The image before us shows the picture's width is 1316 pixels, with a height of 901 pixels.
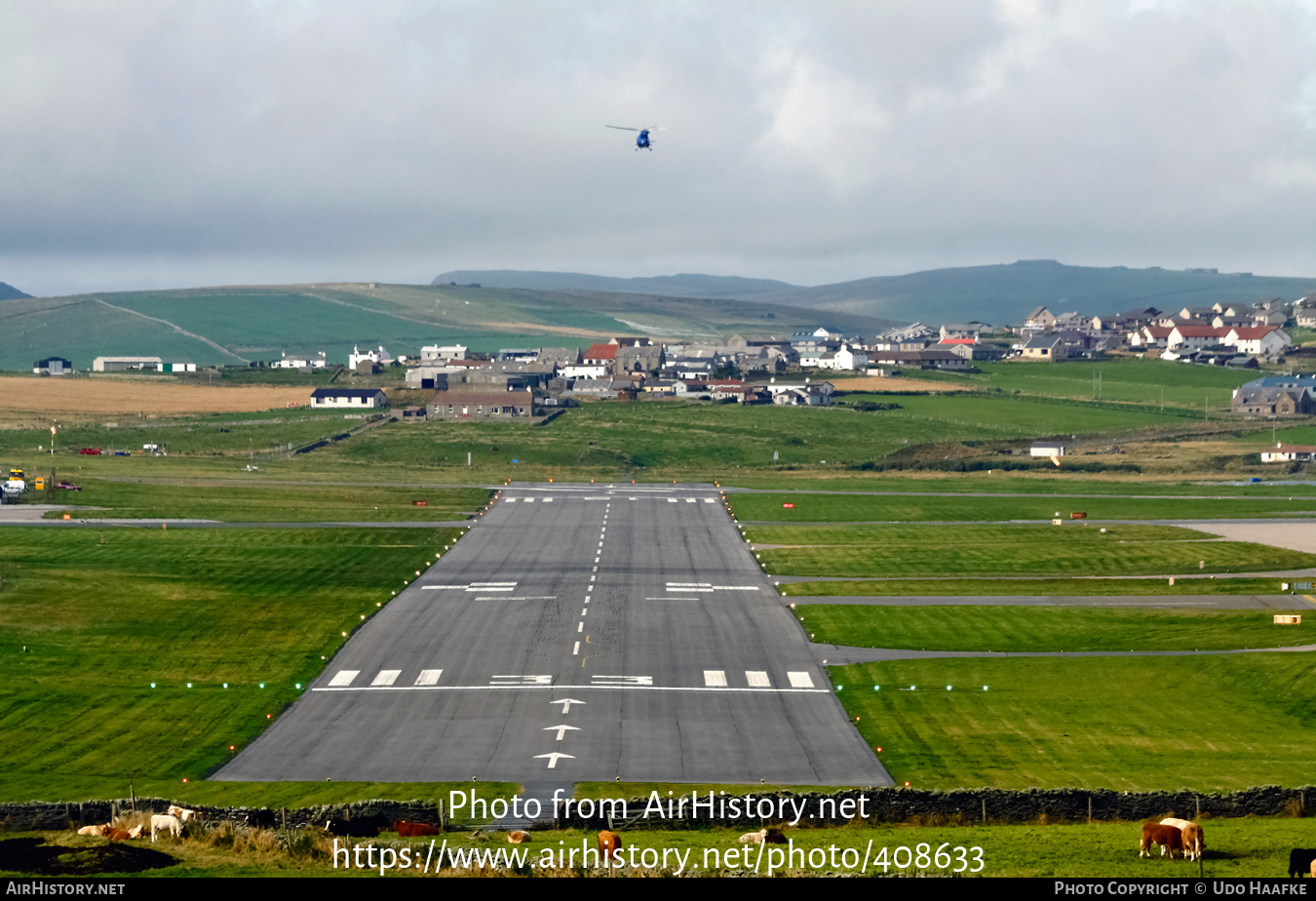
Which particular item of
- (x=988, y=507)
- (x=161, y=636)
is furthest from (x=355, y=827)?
(x=988, y=507)

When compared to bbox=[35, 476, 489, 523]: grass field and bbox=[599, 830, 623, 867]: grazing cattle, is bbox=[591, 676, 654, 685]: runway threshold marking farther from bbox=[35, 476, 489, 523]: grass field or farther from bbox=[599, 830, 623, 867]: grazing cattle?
bbox=[35, 476, 489, 523]: grass field

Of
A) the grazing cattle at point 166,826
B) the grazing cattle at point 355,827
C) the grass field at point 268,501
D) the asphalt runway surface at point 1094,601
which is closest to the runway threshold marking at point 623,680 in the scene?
the asphalt runway surface at point 1094,601

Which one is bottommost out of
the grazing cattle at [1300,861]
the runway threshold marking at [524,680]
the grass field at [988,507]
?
the runway threshold marking at [524,680]

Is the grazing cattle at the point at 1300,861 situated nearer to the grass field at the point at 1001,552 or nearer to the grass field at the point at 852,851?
the grass field at the point at 852,851

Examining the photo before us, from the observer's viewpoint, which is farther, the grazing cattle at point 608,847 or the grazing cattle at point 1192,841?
the grazing cattle at point 608,847

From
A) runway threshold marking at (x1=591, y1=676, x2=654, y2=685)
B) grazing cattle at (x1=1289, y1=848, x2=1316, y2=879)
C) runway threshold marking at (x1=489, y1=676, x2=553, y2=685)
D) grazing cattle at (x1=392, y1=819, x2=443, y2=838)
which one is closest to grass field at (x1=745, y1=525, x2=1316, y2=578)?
runway threshold marking at (x1=591, y1=676, x2=654, y2=685)

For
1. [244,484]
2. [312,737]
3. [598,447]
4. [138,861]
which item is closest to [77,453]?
[244,484]
